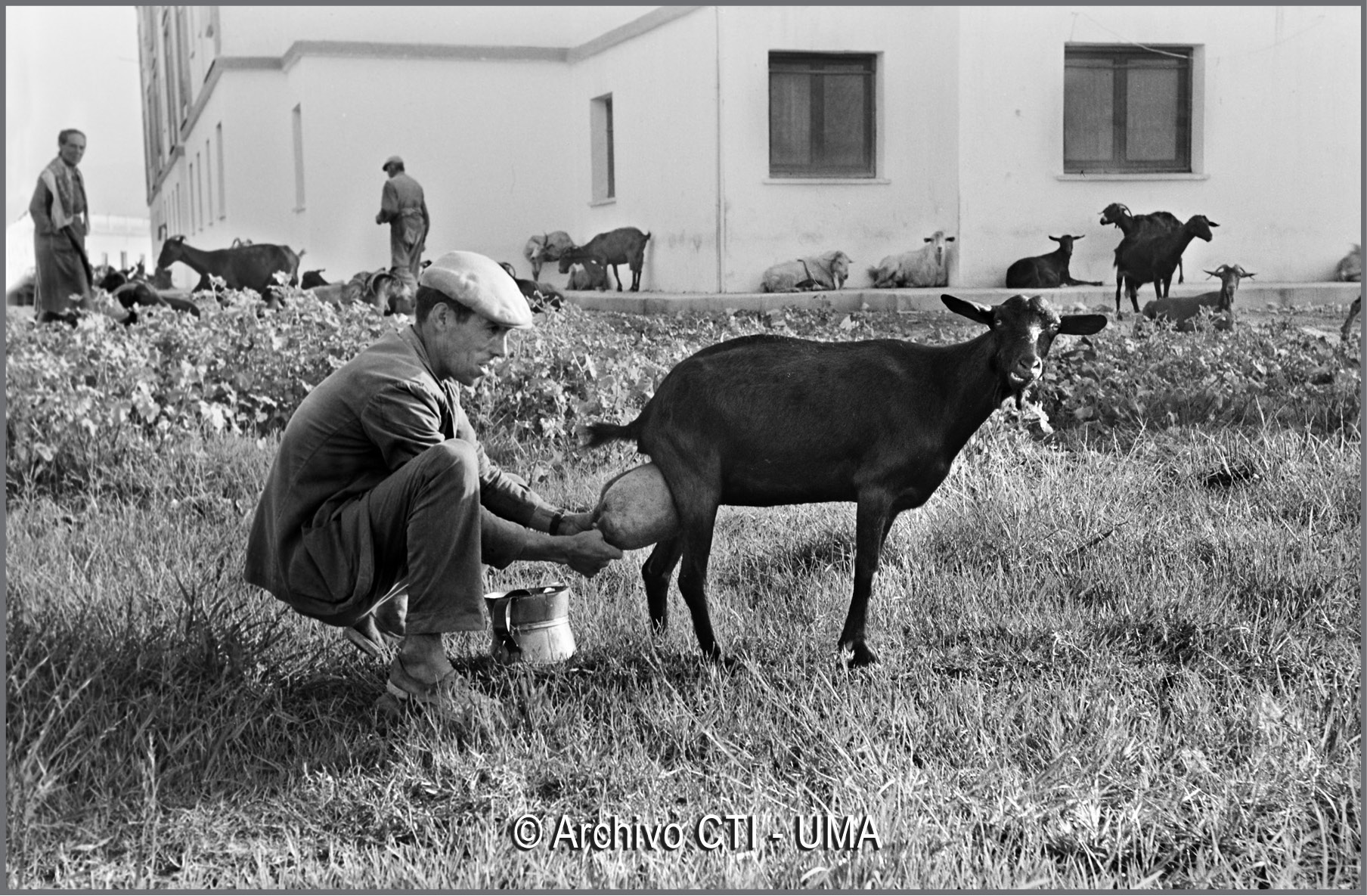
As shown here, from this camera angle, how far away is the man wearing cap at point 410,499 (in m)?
3.57

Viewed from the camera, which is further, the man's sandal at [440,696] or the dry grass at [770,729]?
the man's sandal at [440,696]

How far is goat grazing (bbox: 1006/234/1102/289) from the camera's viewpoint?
1476 cm

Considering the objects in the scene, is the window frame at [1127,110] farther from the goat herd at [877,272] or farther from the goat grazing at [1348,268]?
the goat grazing at [1348,268]

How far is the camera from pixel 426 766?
3.42 meters

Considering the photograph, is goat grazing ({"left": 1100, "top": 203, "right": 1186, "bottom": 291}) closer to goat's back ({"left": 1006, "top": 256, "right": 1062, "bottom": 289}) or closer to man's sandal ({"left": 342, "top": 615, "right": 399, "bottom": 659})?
goat's back ({"left": 1006, "top": 256, "right": 1062, "bottom": 289})

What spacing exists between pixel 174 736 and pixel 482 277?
144 cm

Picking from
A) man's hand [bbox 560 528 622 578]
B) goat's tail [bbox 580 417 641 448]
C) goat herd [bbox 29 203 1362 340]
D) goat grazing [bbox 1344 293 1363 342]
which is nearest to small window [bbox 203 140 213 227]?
goat herd [bbox 29 203 1362 340]

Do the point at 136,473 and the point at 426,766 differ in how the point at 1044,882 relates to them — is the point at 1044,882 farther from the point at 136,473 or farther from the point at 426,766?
the point at 136,473

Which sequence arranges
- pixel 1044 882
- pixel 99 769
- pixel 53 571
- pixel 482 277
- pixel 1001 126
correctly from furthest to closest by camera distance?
pixel 1001 126 < pixel 53 571 < pixel 482 277 < pixel 99 769 < pixel 1044 882

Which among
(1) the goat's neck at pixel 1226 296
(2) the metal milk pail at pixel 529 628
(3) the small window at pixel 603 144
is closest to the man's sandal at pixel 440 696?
(2) the metal milk pail at pixel 529 628

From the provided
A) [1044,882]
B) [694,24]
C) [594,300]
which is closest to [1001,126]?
[694,24]

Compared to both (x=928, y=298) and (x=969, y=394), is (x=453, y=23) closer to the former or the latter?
(x=928, y=298)

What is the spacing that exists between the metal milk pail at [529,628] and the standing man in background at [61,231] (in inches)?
448

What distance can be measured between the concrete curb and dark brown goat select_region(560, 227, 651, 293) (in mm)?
1149
